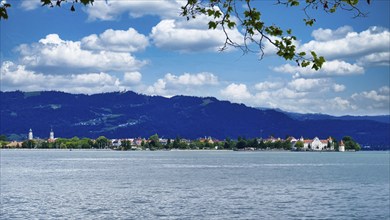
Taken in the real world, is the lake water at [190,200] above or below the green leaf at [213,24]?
below

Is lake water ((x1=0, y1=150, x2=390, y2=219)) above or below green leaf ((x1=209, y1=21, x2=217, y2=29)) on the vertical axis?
below

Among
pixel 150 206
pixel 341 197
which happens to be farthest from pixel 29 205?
pixel 341 197

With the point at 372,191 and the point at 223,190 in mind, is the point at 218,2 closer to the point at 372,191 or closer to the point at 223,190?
the point at 223,190

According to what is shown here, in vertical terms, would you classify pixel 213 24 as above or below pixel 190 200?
above

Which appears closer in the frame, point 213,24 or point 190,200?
point 213,24

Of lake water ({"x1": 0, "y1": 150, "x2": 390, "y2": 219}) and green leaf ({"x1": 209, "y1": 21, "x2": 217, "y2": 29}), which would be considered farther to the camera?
lake water ({"x1": 0, "y1": 150, "x2": 390, "y2": 219})

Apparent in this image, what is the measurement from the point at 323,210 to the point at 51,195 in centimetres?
2693

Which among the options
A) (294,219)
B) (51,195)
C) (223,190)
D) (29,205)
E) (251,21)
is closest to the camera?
(251,21)

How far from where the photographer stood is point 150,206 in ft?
160

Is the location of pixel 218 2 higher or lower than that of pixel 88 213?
higher

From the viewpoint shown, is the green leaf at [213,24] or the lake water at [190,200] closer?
the green leaf at [213,24]

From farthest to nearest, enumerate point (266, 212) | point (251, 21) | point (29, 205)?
point (29, 205) → point (266, 212) → point (251, 21)

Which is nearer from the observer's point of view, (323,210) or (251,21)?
(251,21)

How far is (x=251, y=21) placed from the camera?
8.84 m
